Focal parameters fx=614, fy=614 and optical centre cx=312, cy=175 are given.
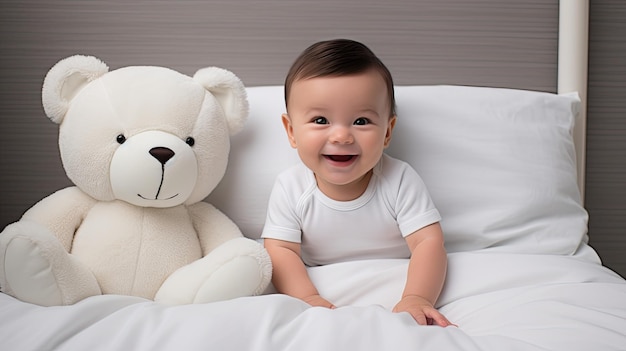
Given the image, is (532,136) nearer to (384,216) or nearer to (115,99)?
(384,216)

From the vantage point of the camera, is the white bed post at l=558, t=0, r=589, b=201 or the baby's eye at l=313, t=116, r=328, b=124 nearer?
the baby's eye at l=313, t=116, r=328, b=124

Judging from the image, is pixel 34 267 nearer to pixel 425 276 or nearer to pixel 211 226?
pixel 211 226

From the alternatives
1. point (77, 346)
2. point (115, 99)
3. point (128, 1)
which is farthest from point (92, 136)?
point (128, 1)

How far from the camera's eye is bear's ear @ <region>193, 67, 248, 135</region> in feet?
3.71

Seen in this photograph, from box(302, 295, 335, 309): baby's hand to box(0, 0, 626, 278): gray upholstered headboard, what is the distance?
0.66 m

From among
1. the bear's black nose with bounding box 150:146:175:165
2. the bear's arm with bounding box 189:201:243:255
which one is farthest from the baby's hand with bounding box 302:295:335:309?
the bear's black nose with bounding box 150:146:175:165

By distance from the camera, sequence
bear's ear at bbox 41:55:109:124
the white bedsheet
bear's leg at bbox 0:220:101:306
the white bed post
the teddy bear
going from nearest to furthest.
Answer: the white bedsheet, bear's leg at bbox 0:220:101:306, the teddy bear, bear's ear at bbox 41:55:109:124, the white bed post

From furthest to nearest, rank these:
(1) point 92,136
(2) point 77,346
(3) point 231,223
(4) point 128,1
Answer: (4) point 128,1 < (3) point 231,223 < (1) point 92,136 < (2) point 77,346

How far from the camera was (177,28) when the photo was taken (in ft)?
4.80

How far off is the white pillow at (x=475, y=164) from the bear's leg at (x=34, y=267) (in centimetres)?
40

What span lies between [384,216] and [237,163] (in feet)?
1.07

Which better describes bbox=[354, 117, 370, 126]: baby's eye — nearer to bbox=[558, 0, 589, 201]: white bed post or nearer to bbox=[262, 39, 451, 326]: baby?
bbox=[262, 39, 451, 326]: baby

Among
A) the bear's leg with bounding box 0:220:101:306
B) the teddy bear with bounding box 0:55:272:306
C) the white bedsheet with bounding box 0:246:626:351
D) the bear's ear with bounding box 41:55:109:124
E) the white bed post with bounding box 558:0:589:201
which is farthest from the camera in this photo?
the white bed post with bounding box 558:0:589:201

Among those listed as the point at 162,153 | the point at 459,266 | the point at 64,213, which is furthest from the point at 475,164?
the point at 64,213
